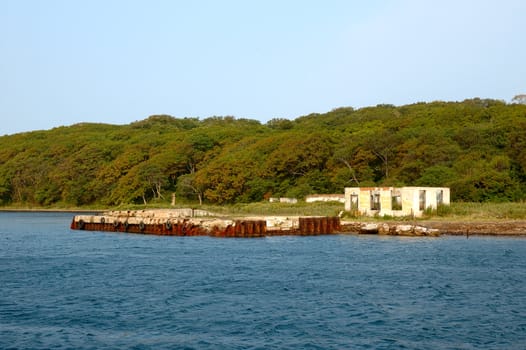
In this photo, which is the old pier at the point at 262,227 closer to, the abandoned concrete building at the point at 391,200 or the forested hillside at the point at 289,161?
the abandoned concrete building at the point at 391,200

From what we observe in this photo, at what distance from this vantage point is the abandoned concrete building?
53034mm

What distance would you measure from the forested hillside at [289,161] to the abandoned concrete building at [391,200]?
51.1 ft

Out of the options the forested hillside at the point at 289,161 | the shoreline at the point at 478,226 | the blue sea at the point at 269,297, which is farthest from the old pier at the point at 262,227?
the forested hillside at the point at 289,161

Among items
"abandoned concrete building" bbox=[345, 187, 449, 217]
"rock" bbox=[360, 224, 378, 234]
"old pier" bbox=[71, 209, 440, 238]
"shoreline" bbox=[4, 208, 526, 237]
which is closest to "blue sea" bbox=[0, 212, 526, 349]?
"shoreline" bbox=[4, 208, 526, 237]

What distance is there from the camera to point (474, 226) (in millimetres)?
48656

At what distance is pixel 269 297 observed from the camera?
25672 millimetres

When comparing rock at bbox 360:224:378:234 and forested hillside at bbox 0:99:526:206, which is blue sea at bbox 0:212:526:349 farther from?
forested hillside at bbox 0:99:526:206

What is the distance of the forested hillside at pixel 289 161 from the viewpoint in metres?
79.0

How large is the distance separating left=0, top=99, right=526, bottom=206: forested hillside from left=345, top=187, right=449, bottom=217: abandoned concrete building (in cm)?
1558

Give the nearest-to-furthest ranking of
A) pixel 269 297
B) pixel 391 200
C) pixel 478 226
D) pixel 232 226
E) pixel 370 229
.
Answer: pixel 269 297, pixel 478 226, pixel 370 229, pixel 232 226, pixel 391 200

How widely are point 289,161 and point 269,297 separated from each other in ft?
Answer: 224

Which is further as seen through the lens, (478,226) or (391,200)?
(391,200)

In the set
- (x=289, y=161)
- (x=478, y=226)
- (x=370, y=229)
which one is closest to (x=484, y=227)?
(x=478, y=226)

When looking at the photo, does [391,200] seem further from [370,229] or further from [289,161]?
[289,161]
